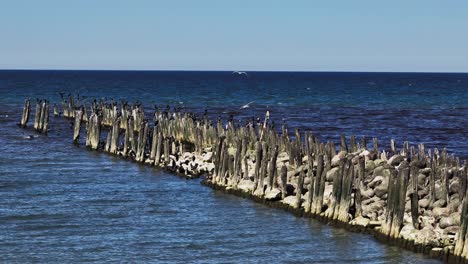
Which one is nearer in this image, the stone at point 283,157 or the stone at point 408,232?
the stone at point 408,232

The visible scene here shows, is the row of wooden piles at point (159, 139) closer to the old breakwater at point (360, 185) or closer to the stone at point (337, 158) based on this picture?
the old breakwater at point (360, 185)

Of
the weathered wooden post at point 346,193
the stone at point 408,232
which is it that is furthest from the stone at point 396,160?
the stone at point 408,232

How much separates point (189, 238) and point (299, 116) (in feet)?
154

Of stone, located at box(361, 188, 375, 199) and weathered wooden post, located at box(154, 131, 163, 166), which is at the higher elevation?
stone, located at box(361, 188, 375, 199)

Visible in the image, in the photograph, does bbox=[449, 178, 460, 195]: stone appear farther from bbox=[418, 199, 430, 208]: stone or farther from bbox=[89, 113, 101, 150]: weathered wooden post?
bbox=[89, 113, 101, 150]: weathered wooden post

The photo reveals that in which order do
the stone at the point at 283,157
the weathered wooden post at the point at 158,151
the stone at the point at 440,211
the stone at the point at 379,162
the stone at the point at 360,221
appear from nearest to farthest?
Answer: the stone at the point at 440,211 → the stone at the point at 360,221 → the stone at the point at 379,162 → the stone at the point at 283,157 → the weathered wooden post at the point at 158,151

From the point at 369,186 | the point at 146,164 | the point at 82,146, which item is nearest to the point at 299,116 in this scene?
the point at 82,146

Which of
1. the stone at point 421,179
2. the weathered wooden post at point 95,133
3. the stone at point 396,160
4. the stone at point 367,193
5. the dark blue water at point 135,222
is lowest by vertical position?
the dark blue water at point 135,222

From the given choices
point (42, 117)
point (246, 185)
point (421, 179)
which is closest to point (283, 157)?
point (246, 185)

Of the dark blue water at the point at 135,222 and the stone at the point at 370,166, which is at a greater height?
the stone at the point at 370,166

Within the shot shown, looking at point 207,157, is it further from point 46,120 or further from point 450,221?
point 46,120

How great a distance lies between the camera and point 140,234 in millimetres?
24484

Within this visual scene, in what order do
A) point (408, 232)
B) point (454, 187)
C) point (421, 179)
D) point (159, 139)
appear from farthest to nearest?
point (159, 139) → point (421, 179) → point (454, 187) → point (408, 232)

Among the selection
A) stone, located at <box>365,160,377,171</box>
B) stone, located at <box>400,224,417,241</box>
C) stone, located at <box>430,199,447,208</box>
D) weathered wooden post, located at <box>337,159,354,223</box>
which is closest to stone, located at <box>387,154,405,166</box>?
stone, located at <box>365,160,377,171</box>
